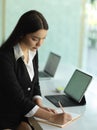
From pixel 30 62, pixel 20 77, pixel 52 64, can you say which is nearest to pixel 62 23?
pixel 52 64

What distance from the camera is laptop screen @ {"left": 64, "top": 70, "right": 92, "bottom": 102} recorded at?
216cm

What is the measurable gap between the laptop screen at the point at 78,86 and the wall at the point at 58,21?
1978 mm

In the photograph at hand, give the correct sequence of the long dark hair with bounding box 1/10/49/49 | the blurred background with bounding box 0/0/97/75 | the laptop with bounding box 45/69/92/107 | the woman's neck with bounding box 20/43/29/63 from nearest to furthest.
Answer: the long dark hair with bounding box 1/10/49/49, the woman's neck with bounding box 20/43/29/63, the laptop with bounding box 45/69/92/107, the blurred background with bounding box 0/0/97/75

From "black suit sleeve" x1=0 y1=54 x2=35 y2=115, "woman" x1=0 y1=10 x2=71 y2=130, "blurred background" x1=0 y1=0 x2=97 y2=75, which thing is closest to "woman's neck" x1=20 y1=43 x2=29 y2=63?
"woman" x1=0 y1=10 x2=71 y2=130

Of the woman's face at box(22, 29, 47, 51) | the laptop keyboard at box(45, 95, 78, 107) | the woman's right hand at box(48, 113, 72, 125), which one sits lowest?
the laptop keyboard at box(45, 95, 78, 107)

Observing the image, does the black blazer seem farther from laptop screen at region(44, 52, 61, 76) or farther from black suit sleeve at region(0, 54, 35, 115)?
laptop screen at region(44, 52, 61, 76)

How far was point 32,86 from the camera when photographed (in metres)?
2.06

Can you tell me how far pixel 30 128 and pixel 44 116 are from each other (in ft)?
0.71

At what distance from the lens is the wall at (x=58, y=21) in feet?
13.9

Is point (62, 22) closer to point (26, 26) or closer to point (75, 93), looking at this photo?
point (75, 93)

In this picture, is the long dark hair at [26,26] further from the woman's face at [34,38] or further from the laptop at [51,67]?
the laptop at [51,67]

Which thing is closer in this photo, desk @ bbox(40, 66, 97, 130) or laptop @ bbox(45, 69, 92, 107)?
desk @ bbox(40, 66, 97, 130)

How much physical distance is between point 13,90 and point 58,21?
112 inches

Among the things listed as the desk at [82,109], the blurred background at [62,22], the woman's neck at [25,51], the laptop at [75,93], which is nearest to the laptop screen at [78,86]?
the laptop at [75,93]
